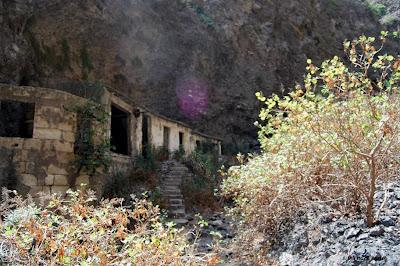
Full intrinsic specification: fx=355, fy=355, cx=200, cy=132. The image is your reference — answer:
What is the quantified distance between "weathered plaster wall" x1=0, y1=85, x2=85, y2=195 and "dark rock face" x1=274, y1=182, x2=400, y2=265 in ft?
18.6

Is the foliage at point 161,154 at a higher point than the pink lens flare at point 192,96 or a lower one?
lower

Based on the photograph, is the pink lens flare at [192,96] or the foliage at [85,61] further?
the pink lens flare at [192,96]

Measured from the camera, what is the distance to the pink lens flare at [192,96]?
22156 millimetres

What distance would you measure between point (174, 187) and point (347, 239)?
333 inches

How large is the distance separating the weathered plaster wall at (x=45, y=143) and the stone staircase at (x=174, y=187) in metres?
3.33

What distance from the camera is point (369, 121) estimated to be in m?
4.79

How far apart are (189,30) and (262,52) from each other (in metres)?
5.43

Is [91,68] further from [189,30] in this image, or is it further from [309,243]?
[309,243]

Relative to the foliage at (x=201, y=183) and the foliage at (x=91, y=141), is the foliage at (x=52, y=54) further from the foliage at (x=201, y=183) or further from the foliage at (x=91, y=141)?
the foliage at (x=91, y=141)

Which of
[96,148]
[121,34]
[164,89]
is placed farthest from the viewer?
[164,89]

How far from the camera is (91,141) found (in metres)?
9.30

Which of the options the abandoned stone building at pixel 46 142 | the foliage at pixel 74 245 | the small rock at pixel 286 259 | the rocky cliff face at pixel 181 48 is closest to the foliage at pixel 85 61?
the rocky cliff face at pixel 181 48

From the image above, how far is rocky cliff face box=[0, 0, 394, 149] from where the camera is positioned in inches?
664

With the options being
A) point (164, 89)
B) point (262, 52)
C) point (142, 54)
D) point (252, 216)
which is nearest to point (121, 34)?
point (142, 54)
